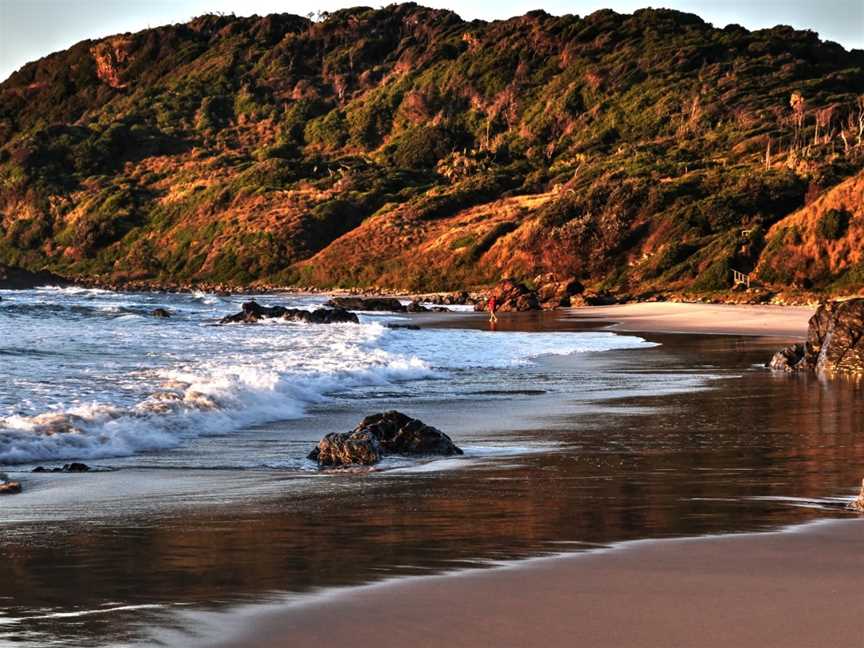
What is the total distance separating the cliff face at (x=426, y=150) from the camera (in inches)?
2756

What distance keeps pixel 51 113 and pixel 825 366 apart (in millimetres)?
142721

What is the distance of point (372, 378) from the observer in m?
19.9

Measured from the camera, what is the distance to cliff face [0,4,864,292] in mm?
70000

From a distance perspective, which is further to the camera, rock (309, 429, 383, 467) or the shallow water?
rock (309, 429, 383, 467)

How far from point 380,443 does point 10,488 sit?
128 inches

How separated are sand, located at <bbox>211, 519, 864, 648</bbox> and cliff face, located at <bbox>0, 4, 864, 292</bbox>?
46.7 m

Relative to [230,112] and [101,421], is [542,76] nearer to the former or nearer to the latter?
[230,112]

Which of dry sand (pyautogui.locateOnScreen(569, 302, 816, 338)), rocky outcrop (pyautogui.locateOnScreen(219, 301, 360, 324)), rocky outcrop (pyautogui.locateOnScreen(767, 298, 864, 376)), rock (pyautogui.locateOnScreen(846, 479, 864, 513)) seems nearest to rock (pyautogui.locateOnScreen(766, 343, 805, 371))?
rocky outcrop (pyautogui.locateOnScreen(767, 298, 864, 376))

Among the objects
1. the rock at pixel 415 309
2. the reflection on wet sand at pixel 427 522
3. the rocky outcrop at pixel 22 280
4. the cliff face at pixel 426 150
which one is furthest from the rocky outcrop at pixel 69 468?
the rocky outcrop at pixel 22 280

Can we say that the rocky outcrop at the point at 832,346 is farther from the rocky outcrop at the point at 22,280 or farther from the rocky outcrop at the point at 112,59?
the rocky outcrop at the point at 112,59

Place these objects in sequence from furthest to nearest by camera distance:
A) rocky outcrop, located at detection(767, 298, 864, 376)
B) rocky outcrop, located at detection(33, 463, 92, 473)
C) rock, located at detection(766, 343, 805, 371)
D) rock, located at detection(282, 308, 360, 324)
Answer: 1. rock, located at detection(282, 308, 360, 324)
2. rock, located at detection(766, 343, 805, 371)
3. rocky outcrop, located at detection(767, 298, 864, 376)
4. rocky outcrop, located at detection(33, 463, 92, 473)

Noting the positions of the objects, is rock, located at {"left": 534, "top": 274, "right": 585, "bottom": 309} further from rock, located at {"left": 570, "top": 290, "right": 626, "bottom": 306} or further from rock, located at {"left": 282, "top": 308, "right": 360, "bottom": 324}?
rock, located at {"left": 282, "top": 308, "right": 360, "bottom": 324}

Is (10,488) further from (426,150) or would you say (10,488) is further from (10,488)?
(426,150)

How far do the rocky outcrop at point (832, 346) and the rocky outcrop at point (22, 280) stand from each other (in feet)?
221
